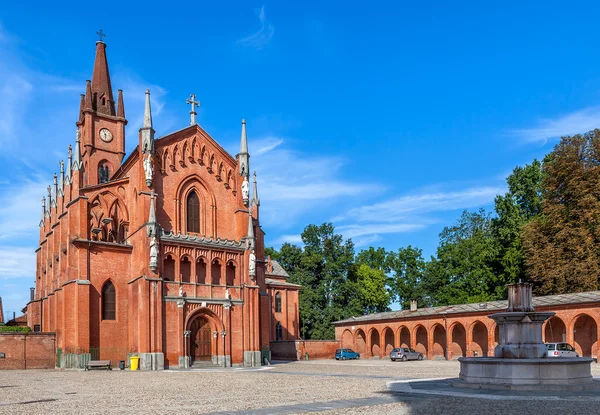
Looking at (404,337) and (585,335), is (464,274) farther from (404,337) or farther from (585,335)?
(585,335)

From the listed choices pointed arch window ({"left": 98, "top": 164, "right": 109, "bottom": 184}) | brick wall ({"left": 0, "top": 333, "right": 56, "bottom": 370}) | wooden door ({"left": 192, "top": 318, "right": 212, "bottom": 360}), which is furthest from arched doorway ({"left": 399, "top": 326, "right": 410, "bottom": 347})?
pointed arch window ({"left": 98, "top": 164, "right": 109, "bottom": 184})

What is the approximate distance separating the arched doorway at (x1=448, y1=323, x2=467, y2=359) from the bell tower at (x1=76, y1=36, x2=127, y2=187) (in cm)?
3412

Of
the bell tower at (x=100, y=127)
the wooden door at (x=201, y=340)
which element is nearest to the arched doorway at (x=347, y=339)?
the wooden door at (x=201, y=340)

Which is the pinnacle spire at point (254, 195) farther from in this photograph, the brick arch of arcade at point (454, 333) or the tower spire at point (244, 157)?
the brick arch of arcade at point (454, 333)

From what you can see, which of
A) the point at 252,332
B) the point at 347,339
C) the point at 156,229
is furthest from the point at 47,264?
the point at 347,339

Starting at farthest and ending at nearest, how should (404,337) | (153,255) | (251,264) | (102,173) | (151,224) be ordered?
(404,337) < (102,173) < (251,264) < (151,224) < (153,255)

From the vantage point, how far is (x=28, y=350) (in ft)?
138

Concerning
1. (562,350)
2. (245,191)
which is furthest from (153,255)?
(562,350)

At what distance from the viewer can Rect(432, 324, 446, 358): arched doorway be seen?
53719 millimetres

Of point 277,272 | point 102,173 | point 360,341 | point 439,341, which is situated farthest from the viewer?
point 277,272

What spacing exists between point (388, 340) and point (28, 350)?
112 feet

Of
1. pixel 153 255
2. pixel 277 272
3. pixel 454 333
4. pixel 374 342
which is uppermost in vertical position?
pixel 153 255

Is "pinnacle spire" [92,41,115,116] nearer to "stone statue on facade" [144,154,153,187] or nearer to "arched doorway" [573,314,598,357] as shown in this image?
"stone statue on facade" [144,154,153,187]

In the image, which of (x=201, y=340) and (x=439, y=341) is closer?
(x=201, y=340)
